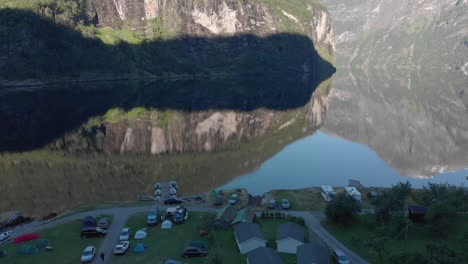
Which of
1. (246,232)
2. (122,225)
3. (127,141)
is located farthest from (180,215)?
(127,141)

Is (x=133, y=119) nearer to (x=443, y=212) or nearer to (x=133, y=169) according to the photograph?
(x=133, y=169)

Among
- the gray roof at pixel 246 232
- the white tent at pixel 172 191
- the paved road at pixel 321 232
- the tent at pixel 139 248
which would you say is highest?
the gray roof at pixel 246 232

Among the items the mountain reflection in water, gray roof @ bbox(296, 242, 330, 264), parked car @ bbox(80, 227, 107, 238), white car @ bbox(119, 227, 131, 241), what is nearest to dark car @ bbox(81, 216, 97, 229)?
parked car @ bbox(80, 227, 107, 238)

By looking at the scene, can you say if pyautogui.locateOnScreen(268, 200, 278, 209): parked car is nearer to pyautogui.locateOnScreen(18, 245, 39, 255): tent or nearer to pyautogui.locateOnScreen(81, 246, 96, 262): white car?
pyautogui.locateOnScreen(81, 246, 96, 262): white car

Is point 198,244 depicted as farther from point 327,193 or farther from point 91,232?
point 327,193

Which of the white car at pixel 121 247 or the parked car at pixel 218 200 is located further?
the parked car at pixel 218 200

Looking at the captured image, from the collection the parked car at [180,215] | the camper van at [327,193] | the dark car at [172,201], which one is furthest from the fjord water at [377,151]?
the parked car at [180,215]

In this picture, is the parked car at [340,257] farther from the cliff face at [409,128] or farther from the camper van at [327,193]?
the cliff face at [409,128]
